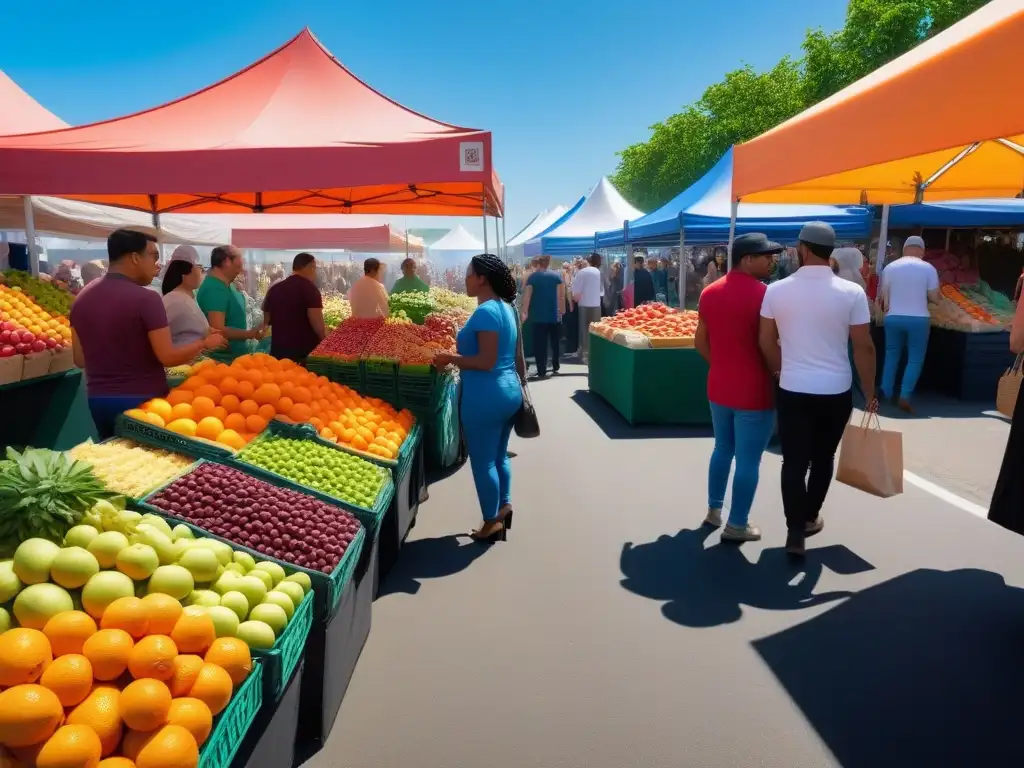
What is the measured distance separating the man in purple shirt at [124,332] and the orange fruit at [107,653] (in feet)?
7.08

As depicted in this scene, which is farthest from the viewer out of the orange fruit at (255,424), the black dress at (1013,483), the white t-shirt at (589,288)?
the white t-shirt at (589,288)

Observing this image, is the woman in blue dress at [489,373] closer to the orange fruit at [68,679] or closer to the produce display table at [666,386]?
the orange fruit at [68,679]

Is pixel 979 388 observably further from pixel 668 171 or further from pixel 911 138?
pixel 668 171

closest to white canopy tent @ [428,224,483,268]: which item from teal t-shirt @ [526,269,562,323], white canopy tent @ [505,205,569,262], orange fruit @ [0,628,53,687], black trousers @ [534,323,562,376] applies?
white canopy tent @ [505,205,569,262]

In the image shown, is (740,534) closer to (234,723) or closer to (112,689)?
(234,723)

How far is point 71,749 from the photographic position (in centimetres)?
154

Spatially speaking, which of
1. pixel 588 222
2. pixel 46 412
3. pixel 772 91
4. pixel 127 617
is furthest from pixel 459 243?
pixel 127 617

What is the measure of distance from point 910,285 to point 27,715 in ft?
29.6

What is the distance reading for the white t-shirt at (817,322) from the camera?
3.71m

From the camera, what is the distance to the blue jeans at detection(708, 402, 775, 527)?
4.12m

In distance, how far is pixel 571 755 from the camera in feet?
8.31

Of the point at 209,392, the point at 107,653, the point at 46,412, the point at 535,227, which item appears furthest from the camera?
the point at 535,227

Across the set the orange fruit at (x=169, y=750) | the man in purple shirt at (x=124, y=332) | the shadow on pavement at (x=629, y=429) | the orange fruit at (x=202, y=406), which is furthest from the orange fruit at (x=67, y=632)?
the shadow on pavement at (x=629, y=429)

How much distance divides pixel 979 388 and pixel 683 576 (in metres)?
7.01
